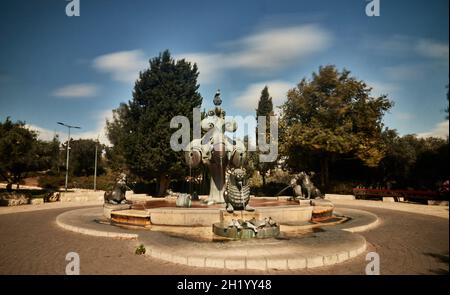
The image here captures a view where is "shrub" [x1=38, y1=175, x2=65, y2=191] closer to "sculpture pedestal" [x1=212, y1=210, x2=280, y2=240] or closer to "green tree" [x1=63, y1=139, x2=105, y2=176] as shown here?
"green tree" [x1=63, y1=139, x2=105, y2=176]

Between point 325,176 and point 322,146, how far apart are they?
5147 millimetres

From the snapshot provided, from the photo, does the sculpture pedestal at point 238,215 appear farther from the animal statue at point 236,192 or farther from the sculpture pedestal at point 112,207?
the sculpture pedestal at point 112,207

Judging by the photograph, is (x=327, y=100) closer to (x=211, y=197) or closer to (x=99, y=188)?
(x=211, y=197)

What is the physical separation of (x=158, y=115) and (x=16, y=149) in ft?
41.0

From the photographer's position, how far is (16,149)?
79.4 feet

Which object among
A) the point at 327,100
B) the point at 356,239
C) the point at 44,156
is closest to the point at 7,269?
the point at 356,239

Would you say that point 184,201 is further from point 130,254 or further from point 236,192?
Answer: point 130,254

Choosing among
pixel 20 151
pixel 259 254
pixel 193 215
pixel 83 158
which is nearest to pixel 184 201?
pixel 193 215

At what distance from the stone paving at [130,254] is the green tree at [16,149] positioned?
1681cm

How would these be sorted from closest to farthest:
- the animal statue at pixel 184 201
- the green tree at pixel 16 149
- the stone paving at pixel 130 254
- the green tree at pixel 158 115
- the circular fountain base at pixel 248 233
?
the stone paving at pixel 130 254 < the circular fountain base at pixel 248 233 < the animal statue at pixel 184 201 < the green tree at pixel 16 149 < the green tree at pixel 158 115

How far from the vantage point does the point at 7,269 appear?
5867mm

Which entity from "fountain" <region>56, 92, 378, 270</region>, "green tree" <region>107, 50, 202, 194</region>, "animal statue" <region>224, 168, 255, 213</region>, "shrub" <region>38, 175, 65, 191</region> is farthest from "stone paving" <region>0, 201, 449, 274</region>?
"shrub" <region>38, 175, 65, 191</region>

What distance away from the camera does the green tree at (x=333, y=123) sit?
2708 cm

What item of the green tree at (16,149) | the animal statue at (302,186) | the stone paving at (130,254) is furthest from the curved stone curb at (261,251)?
the green tree at (16,149)
